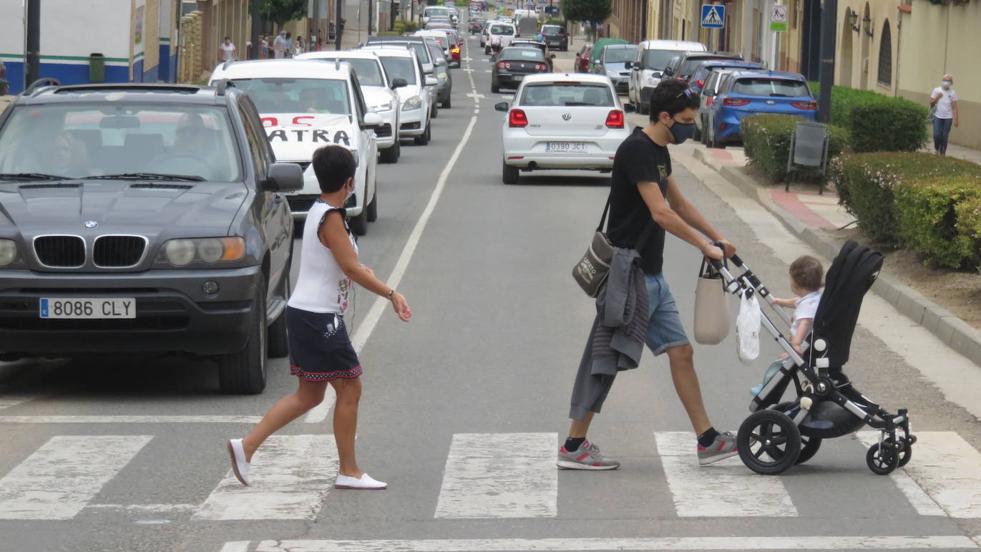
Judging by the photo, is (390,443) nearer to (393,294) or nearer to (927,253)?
(393,294)

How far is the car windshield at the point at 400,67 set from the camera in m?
34.9

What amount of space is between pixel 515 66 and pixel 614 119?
118 feet

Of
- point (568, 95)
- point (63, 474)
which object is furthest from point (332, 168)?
point (568, 95)

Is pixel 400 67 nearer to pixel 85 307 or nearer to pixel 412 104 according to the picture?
pixel 412 104

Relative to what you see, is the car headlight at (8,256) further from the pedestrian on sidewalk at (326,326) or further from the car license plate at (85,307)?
the pedestrian on sidewalk at (326,326)

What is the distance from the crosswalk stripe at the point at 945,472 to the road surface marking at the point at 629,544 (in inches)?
21.4

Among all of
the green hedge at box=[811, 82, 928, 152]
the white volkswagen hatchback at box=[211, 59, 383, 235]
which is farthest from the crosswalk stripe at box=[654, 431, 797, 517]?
the green hedge at box=[811, 82, 928, 152]

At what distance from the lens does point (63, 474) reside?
812 cm

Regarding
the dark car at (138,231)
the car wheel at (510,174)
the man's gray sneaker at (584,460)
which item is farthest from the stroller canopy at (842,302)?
the car wheel at (510,174)

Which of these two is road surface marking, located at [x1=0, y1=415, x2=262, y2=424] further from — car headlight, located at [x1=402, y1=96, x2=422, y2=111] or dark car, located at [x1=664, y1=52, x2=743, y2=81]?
dark car, located at [x1=664, y1=52, x2=743, y2=81]

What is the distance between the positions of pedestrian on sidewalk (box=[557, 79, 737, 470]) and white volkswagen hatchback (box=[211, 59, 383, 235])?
10348 millimetres

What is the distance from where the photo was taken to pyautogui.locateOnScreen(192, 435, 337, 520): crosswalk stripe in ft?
24.2

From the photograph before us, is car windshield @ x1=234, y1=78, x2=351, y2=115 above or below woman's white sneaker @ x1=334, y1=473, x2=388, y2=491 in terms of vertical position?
above

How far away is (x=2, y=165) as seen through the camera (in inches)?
427
